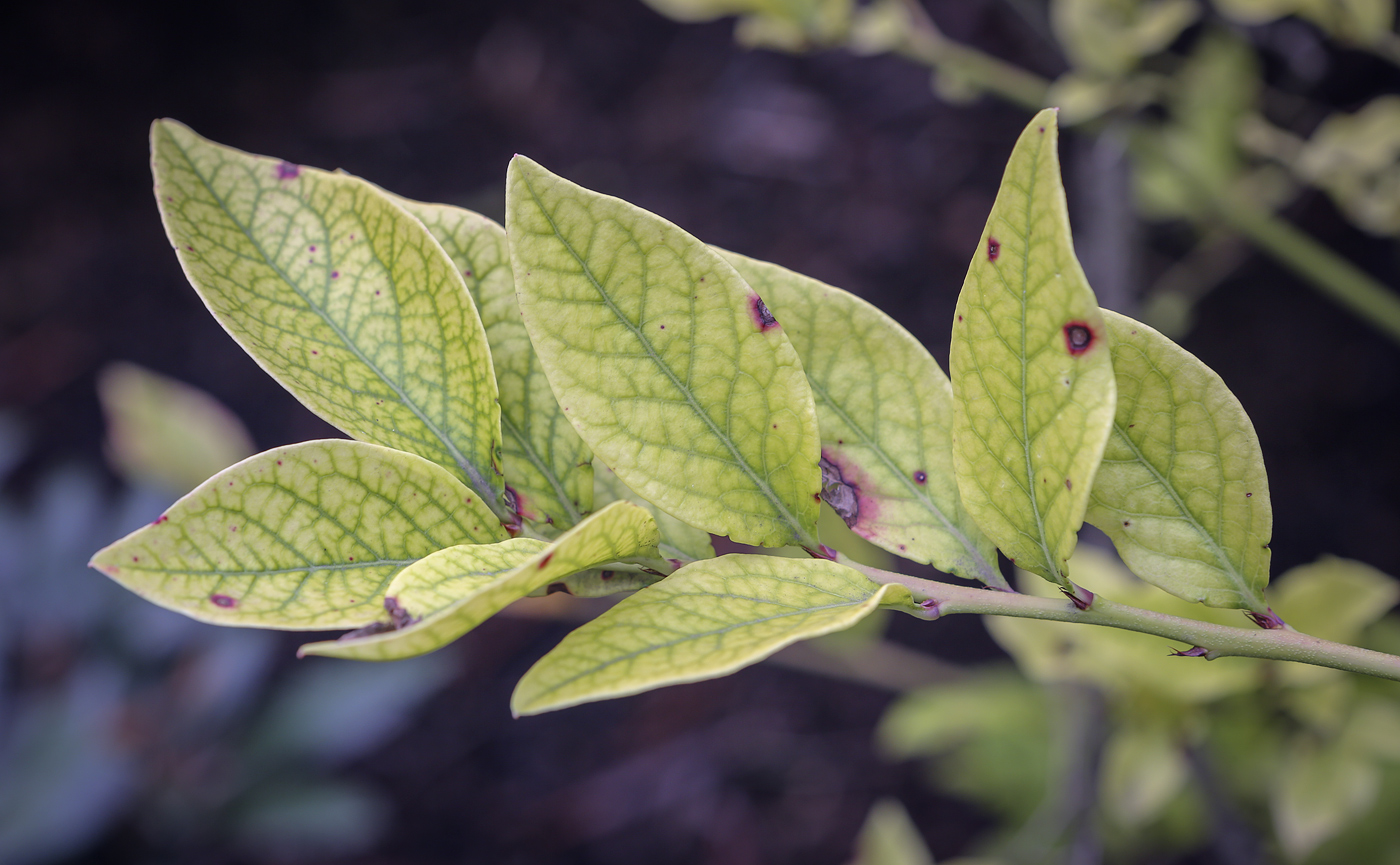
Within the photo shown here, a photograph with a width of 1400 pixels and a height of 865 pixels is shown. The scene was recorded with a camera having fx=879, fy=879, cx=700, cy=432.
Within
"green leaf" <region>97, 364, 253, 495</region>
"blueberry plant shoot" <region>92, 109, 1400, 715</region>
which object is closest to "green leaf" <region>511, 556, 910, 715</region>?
"blueberry plant shoot" <region>92, 109, 1400, 715</region>

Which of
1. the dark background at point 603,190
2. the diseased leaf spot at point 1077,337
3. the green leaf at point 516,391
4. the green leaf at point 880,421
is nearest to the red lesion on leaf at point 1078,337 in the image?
the diseased leaf spot at point 1077,337

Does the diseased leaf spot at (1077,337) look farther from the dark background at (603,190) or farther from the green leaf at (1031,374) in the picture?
the dark background at (603,190)

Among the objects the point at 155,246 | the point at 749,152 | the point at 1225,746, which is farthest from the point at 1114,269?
the point at 155,246

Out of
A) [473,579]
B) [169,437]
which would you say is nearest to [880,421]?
[473,579]

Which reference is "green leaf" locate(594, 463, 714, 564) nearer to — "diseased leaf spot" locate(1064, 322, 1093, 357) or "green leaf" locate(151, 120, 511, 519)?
"green leaf" locate(151, 120, 511, 519)

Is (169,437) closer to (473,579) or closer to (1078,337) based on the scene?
(473,579)

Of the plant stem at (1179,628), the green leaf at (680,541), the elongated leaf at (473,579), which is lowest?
the plant stem at (1179,628)
